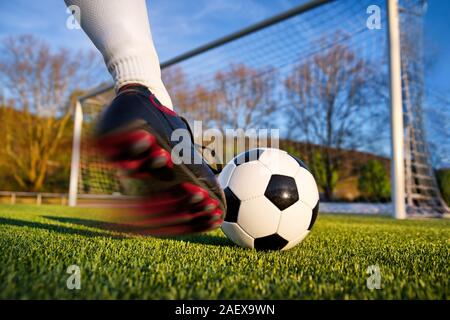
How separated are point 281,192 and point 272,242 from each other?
29 cm

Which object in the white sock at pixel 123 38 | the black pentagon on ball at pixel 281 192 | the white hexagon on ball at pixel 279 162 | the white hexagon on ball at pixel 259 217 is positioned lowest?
the white hexagon on ball at pixel 259 217

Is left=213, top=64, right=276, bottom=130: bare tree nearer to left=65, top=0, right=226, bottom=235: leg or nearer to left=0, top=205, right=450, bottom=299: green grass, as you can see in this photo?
left=0, top=205, right=450, bottom=299: green grass

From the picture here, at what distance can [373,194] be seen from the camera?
1193 cm

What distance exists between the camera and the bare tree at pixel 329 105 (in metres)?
11.6

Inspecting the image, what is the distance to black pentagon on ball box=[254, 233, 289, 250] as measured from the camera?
2080 millimetres

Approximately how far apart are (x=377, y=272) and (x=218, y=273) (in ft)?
2.08

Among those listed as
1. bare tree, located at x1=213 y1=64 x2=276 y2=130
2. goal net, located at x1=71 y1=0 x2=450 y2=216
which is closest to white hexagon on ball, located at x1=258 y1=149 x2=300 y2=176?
goal net, located at x1=71 y1=0 x2=450 y2=216

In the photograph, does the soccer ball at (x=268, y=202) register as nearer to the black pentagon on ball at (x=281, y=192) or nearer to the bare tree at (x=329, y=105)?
the black pentagon on ball at (x=281, y=192)

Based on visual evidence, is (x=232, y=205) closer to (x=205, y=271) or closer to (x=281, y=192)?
(x=281, y=192)

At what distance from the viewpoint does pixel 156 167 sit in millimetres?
1240

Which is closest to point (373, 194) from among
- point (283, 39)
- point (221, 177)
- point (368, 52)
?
point (368, 52)

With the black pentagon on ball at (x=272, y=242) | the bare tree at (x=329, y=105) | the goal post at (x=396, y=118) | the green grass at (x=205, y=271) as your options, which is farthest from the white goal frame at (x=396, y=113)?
the bare tree at (x=329, y=105)

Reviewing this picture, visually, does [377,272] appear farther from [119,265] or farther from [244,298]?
[119,265]

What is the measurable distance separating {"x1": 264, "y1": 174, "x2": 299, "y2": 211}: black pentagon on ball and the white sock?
879 mm
